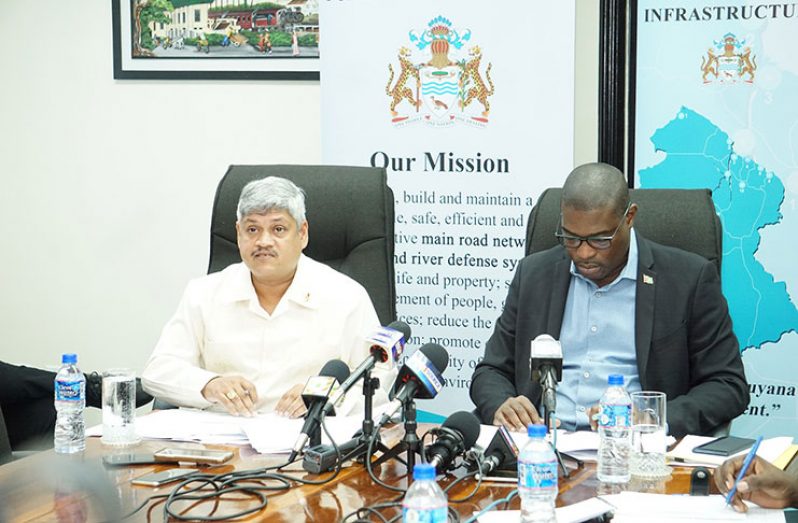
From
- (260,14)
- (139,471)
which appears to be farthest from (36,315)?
Result: (139,471)

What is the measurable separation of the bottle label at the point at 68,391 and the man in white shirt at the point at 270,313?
448 mm

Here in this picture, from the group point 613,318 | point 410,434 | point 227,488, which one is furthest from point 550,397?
point 613,318

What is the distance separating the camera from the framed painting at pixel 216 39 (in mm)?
4188

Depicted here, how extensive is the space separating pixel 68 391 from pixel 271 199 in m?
0.82

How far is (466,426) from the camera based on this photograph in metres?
2.04

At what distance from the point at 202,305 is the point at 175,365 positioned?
23 cm

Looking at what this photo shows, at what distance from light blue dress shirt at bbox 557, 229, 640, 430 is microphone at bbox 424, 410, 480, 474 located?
2.35ft

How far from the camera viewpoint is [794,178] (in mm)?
3396

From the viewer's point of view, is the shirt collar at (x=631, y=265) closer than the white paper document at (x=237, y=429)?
No

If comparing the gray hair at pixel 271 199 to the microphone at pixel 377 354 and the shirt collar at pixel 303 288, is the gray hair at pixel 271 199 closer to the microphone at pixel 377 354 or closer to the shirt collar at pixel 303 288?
the shirt collar at pixel 303 288

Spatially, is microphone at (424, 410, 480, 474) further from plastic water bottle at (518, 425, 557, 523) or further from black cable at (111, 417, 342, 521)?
plastic water bottle at (518, 425, 557, 523)

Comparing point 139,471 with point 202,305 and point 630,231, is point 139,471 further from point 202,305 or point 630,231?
point 630,231

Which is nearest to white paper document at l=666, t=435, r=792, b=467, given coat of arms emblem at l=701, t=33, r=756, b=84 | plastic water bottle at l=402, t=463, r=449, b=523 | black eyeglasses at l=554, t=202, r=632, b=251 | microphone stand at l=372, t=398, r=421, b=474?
microphone stand at l=372, t=398, r=421, b=474

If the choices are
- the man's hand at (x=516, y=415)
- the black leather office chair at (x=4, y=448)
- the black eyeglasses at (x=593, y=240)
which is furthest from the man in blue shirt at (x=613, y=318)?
the black leather office chair at (x=4, y=448)
